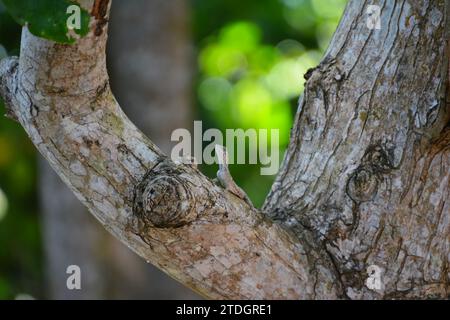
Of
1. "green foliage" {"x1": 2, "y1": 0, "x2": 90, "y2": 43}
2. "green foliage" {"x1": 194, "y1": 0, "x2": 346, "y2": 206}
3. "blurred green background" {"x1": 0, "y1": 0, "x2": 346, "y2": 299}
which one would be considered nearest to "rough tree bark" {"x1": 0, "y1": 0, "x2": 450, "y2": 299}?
"green foliage" {"x1": 2, "y1": 0, "x2": 90, "y2": 43}

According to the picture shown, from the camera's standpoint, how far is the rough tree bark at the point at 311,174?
202 centimetres

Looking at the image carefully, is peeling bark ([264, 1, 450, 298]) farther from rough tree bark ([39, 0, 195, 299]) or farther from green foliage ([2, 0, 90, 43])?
rough tree bark ([39, 0, 195, 299])

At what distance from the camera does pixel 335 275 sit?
2203mm

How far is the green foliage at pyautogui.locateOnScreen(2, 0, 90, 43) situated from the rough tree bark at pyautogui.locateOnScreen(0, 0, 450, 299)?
4.1 inches

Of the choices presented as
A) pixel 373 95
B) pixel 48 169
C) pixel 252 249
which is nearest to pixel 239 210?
pixel 252 249

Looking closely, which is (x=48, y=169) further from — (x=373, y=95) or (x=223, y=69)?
(x=373, y=95)

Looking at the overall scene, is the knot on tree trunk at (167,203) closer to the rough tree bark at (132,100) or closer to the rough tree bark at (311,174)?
the rough tree bark at (311,174)

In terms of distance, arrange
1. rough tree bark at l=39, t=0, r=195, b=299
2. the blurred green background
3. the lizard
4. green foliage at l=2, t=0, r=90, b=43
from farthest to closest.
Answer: the blurred green background
rough tree bark at l=39, t=0, r=195, b=299
the lizard
green foliage at l=2, t=0, r=90, b=43

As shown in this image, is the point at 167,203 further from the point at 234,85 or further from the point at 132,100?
the point at 234,85

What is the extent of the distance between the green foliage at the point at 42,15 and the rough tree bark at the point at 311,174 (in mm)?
104

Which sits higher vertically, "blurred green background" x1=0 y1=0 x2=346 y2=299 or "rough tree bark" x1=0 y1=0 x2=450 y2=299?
"blurred green background" x1=0 y1=0 x2=346 y2=299

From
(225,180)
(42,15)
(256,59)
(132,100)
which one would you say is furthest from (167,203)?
(256,59)

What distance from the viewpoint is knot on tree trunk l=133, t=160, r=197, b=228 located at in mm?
1959

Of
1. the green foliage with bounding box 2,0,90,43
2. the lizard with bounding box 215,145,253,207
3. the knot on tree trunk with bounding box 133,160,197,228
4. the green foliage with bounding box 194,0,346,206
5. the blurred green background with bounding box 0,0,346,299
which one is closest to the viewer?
the green foliage with bounding box 2,0,90,43
